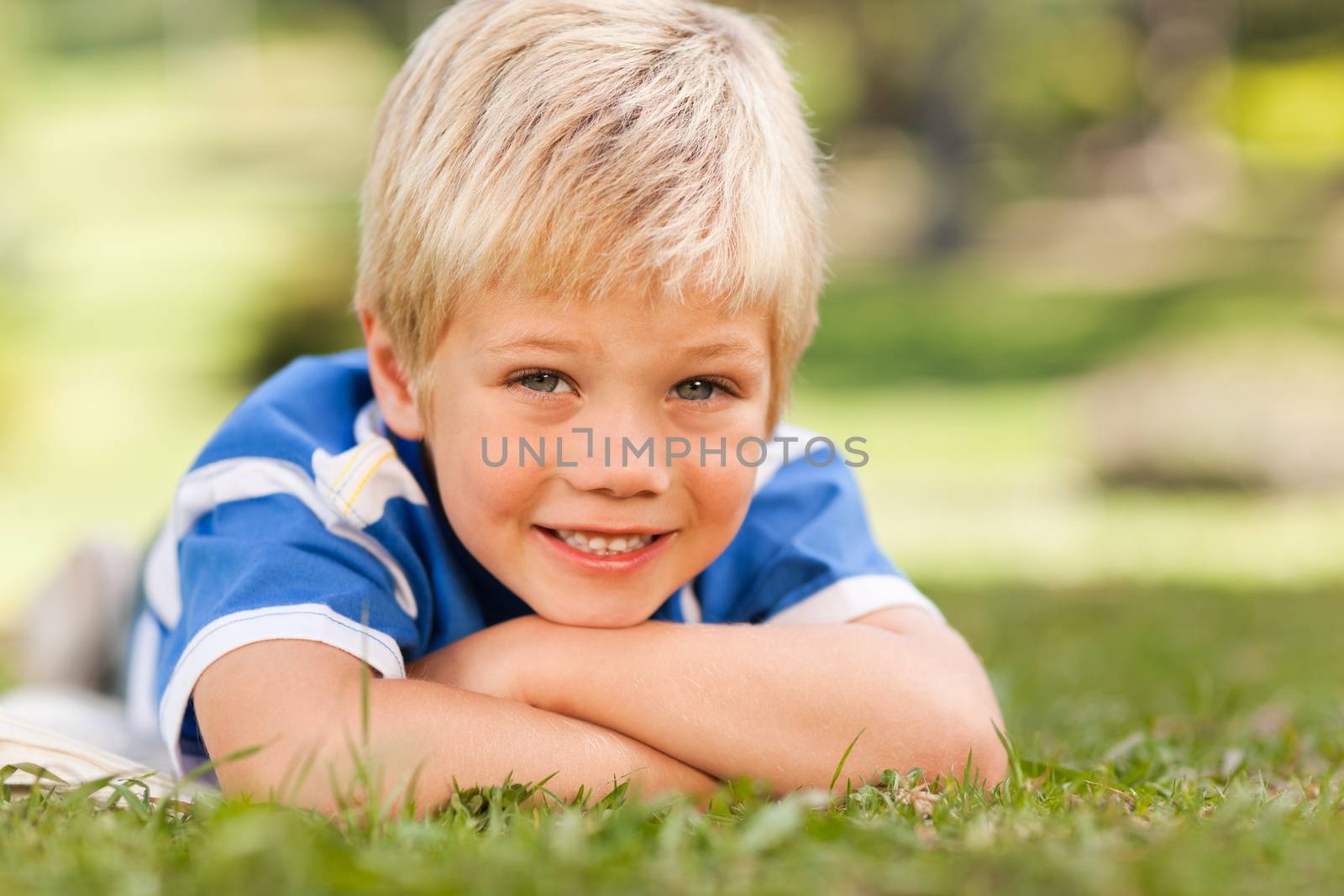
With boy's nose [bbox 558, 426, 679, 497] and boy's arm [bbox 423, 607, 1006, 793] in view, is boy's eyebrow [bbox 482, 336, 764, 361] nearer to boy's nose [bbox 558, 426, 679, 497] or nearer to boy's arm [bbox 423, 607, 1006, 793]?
boy's nose [bbox 558, 426, 679, 497]

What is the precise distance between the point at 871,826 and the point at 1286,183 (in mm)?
29772

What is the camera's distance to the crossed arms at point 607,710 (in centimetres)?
227

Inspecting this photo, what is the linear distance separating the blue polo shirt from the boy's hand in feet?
0.20

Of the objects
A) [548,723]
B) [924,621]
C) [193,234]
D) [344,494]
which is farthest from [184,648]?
[193,234]

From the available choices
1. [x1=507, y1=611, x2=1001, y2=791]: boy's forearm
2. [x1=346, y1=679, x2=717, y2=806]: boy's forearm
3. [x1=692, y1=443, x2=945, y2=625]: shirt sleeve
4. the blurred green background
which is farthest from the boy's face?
the blurred green background

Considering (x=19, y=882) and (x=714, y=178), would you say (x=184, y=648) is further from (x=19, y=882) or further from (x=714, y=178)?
(x=714, y=178)

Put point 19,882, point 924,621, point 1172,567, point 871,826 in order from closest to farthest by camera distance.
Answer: point 19,882, point 871,826, point 924,621, point 1172,567

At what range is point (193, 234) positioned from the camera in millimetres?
23203

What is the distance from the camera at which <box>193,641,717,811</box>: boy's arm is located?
2229mm

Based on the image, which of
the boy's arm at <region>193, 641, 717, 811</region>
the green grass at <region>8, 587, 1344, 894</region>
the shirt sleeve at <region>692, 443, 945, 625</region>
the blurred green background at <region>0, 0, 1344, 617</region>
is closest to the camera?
the green grass at <region>8, 587, 1344, 894</region>

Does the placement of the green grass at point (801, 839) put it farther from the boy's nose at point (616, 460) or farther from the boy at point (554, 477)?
the boy's nose at point (616, 460)

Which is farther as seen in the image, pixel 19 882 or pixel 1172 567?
pixel 1172 567

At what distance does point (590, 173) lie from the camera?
2453mm

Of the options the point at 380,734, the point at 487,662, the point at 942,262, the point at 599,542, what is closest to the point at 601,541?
the point at 599,542
